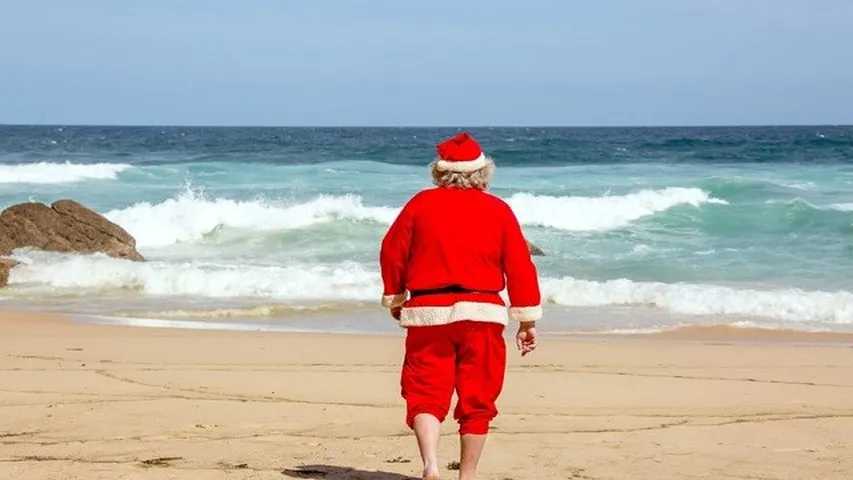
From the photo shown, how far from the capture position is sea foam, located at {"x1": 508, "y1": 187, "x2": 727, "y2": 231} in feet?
86.1

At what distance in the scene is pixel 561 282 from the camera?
15.5m

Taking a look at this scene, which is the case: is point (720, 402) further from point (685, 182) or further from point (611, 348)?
point (685, 182)

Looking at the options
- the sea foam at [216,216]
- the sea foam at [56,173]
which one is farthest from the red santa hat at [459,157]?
the sea foam at [56,173]

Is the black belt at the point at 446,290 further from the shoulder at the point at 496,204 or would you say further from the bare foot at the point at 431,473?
the bare foot at the point at 431,473

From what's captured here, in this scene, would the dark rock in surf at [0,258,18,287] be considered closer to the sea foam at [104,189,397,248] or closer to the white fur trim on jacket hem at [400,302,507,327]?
the sea foam at [104,189,397,248]

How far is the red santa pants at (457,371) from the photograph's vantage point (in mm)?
4852

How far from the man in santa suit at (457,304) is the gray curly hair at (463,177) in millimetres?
44

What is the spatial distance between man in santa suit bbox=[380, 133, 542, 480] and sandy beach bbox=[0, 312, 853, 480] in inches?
26.2

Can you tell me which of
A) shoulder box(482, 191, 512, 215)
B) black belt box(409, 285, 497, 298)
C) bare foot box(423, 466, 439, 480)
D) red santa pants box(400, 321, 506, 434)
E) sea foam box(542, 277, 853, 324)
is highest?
shoulder box(482, 191, 512, 215)

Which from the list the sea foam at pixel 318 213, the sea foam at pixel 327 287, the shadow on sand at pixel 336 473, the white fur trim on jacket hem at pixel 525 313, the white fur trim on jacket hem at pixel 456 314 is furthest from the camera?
the sea foam at pixel 318 213

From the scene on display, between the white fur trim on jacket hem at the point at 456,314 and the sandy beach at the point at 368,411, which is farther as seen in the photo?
the sandy beach at the point at 368,411

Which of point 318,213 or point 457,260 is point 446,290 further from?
point 318,213

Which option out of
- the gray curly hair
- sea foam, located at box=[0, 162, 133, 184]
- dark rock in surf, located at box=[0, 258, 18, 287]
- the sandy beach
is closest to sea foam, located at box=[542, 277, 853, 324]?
the sandy beach

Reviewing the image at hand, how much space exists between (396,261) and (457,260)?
0.25m
